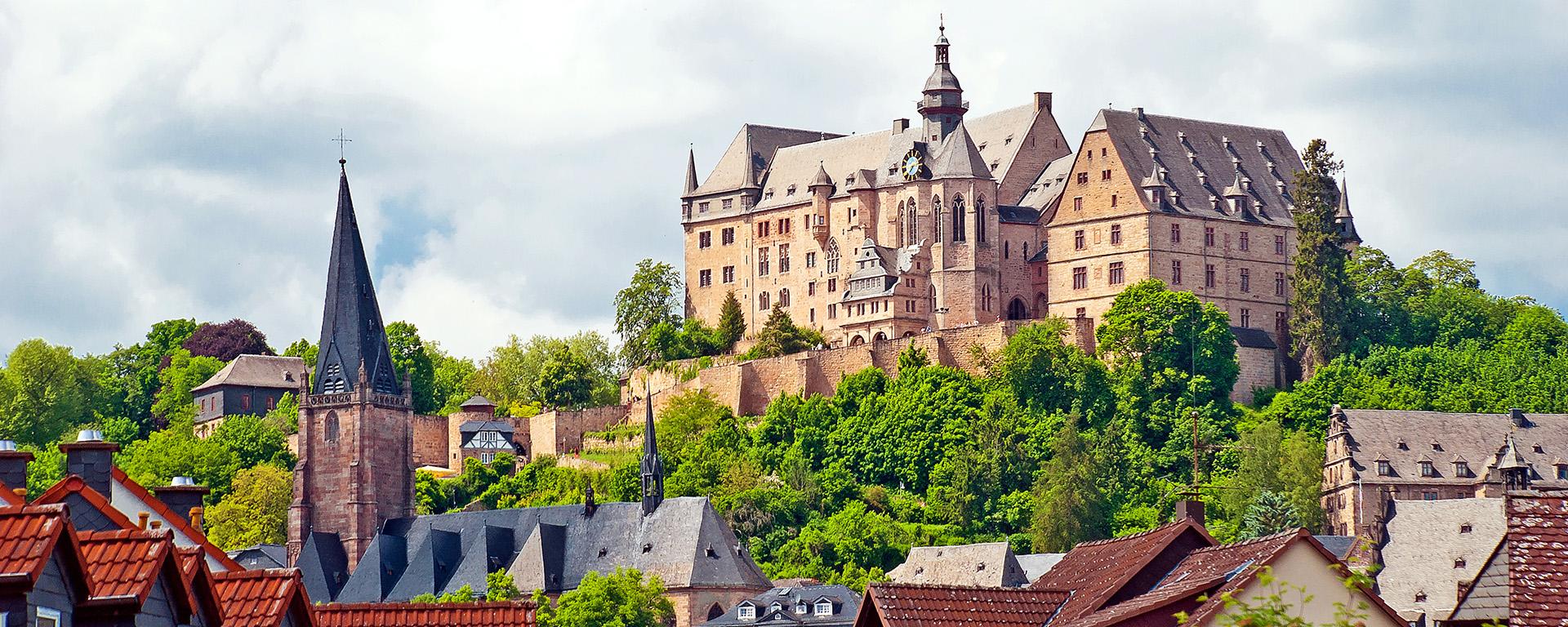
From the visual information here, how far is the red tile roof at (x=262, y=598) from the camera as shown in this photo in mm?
24031

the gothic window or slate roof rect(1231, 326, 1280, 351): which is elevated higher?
the gothic window

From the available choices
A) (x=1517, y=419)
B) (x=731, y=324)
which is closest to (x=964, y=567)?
(x=1517, y=419)

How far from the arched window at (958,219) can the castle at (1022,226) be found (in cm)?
5

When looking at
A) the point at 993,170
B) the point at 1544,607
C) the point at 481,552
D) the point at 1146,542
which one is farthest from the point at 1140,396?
the point at 1544,607

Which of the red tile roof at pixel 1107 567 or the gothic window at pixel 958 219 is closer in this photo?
the red tile roof at pixel 1107 567

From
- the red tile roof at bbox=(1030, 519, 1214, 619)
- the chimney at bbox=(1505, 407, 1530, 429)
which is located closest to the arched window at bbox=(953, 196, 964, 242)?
the chimney at bbox=(1505, 407, 1530, 429)

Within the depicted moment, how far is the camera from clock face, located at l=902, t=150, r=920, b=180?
133875 millimetres

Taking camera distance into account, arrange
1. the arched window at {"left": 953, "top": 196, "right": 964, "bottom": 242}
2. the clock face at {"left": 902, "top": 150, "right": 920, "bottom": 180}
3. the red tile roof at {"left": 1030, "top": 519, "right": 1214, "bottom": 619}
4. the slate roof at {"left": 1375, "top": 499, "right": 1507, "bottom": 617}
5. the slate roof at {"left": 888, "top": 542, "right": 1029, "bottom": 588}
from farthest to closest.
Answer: the clock face at {"left": 902, "top": 150, "right": 920, "bottom": 180}, the arched window at {"left": 953, "top": 196, "right": 964, "bottom": 242}, the slate roof at {"left": 888, "top": 542, "right": 1029, "bottom": 588}, the slate roof at {"left": 1375, "top": 499, "right": 1507, "bottom": 617}, the red tile roof at {"left": 1030, "top": 519, "right": 1214, "bottom": 619}

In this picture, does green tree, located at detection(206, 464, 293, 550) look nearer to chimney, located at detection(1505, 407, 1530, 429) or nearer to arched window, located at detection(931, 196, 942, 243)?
arched window, located at detection(931, 196, 942, 243)

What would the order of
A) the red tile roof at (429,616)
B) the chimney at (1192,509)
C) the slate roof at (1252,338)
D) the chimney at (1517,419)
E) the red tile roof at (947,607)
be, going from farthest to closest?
the slate roof at (1252,338) < the chimney at (1517,419) < the chimney at (1192,509) < the red tile roof at (429,616) < the red tile roof at (947,607)

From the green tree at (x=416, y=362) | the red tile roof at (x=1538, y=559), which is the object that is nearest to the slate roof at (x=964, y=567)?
the green tree at (x=416, y=362)

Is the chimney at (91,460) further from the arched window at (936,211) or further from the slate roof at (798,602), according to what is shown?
the arched window at (936,211)

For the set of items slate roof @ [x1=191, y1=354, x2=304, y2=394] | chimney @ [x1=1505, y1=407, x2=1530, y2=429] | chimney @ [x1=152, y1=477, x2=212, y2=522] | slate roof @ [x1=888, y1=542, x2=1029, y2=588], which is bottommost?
slate roof @ [x1=888, y1=542, x2=1029, y2=588]

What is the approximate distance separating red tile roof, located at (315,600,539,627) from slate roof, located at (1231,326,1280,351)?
9912cm
